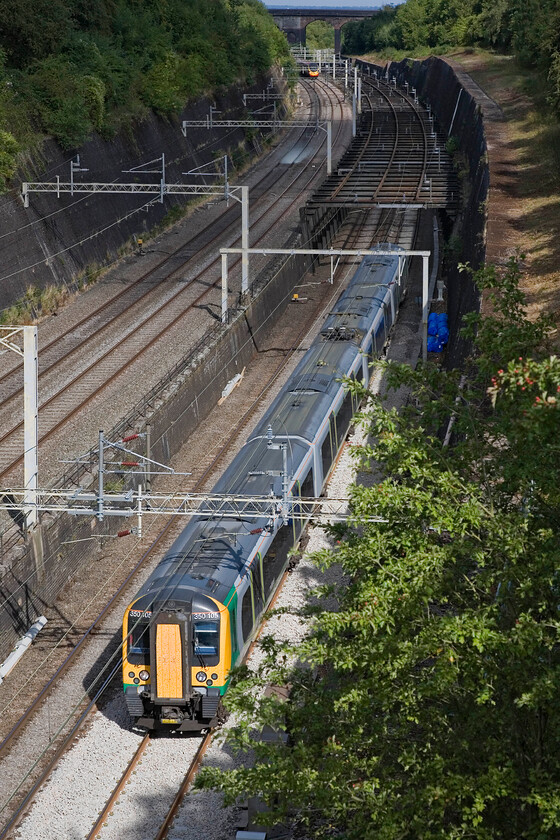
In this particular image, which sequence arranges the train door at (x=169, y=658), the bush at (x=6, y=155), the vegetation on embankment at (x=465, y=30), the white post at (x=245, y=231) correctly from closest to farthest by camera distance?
the train door at (x=169, y=658), the white post at (x=245, y=231), the bush at (x=6, y=155), the vegetation on embankment at (x=465, y=30)

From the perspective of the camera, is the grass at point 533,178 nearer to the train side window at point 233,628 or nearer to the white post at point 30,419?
the train side window at point 233,628

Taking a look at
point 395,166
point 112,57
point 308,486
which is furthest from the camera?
point 395,166

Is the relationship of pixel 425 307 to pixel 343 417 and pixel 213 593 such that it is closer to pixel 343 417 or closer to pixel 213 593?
pixel 343 417

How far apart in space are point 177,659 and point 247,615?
2030 millimetres

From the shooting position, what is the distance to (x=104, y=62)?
195ft

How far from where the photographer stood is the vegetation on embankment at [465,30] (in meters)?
56.3

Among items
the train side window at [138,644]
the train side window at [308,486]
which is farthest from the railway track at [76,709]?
the train side window at [308,486]

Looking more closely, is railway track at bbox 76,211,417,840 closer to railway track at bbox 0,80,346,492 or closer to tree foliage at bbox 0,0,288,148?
railway track at bbox 0,80,346,492

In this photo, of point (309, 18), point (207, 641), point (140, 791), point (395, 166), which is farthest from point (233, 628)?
point (309, 18)

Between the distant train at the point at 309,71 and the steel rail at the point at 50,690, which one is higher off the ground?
the distant train at the point at 309,71

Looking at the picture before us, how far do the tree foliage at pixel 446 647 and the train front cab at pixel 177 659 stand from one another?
646 cm

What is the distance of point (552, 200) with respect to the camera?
149ft

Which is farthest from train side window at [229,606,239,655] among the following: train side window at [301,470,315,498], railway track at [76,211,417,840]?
train side window at [301,470,315,498]

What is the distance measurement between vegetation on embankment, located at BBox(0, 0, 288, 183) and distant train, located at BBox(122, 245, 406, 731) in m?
24.0
